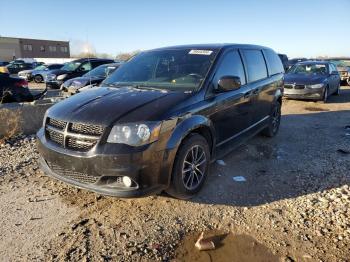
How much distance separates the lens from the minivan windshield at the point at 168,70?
436 centimetres

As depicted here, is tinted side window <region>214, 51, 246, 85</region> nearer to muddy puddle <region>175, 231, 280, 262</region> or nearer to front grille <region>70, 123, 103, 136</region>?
front grille <region>70, 123, 103, 136</region>

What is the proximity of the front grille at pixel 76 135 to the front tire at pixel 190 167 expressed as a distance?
947 mm

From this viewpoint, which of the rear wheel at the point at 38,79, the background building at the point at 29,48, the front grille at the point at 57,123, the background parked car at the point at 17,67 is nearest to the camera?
the front grille at the point at 57,123

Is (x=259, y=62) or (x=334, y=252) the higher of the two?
(x=259, y=62)

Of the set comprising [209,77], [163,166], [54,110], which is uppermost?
[209,77]

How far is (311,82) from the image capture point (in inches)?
484

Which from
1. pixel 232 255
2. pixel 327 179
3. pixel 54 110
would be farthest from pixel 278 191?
pixel 54 110

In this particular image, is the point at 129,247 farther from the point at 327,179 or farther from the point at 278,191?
the point at 327,179

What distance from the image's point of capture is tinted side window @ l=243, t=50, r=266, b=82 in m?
5.54

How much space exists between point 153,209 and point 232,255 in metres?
1.18

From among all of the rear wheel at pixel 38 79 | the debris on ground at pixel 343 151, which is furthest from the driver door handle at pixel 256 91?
the rear wheel at pixel 38 79

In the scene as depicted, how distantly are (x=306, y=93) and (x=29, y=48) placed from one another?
267ft

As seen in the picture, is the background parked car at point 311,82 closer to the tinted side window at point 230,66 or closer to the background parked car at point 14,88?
the tinted side window at point 230,66

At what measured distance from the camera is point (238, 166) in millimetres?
5332
